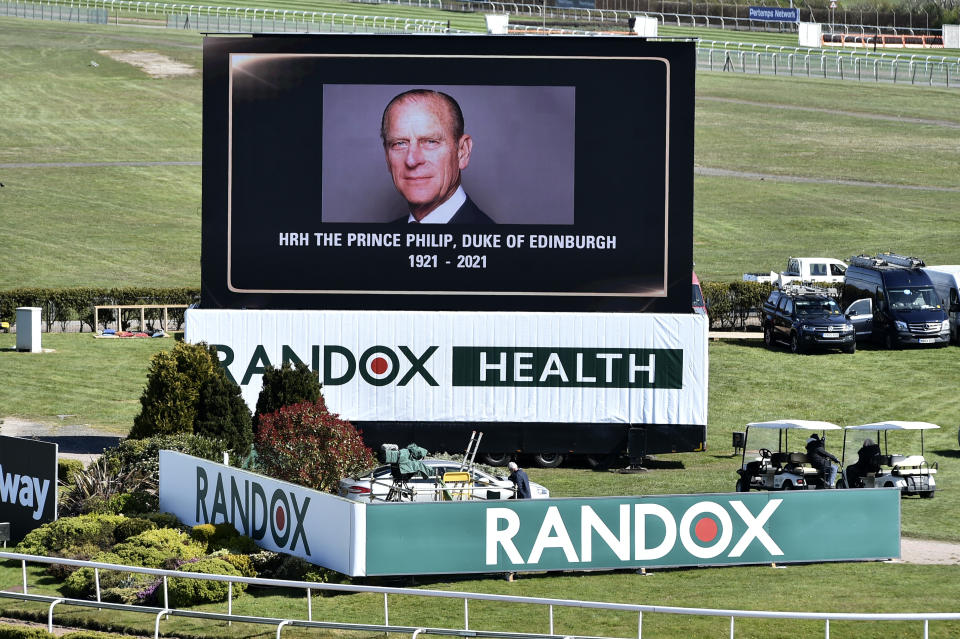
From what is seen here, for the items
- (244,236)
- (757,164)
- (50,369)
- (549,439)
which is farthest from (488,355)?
(757,164)

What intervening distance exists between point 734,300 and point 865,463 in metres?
24.7

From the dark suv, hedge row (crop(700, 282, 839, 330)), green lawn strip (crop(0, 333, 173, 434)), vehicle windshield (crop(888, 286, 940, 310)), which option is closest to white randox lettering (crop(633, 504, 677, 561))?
green lawn strip (crop(0, 333, 173, 434))

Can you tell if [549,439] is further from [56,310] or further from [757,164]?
[757,164]

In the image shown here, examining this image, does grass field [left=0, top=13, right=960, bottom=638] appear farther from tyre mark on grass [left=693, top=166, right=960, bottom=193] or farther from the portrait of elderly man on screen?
the portrait of elderly man on screen

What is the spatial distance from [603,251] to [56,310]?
27.2 m

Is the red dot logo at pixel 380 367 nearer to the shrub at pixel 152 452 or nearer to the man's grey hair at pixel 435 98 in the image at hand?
the man's grey hair at pixel 435 98

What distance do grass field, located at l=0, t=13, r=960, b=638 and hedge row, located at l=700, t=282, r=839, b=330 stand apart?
4659mm

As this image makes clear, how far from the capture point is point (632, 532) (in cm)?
2159

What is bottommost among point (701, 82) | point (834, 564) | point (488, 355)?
point (834, 564)

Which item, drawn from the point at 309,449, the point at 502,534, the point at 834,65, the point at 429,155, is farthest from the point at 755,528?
the point at 834,65

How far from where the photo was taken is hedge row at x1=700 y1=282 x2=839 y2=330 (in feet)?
167

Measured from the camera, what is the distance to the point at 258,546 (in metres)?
23.1

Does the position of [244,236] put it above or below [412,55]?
below

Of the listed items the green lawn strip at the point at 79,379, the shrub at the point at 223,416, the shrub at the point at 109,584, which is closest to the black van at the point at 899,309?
the green lawn strip at the point at 79,379
